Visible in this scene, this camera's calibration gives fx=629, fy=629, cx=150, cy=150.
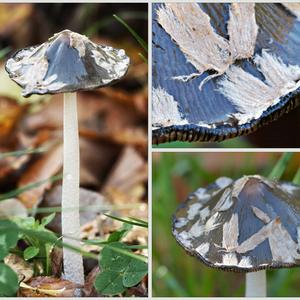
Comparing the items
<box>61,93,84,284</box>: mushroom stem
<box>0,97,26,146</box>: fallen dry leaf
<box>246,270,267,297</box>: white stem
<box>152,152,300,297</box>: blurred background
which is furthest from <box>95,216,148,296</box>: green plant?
<box>0,97,26,146</box>: fallen dry leaf

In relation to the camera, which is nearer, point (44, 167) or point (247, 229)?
point (247, 229)

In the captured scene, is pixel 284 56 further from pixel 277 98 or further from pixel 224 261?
pixel 224 261

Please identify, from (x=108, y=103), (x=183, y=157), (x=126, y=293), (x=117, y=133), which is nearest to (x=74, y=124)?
(x=126, y=293)

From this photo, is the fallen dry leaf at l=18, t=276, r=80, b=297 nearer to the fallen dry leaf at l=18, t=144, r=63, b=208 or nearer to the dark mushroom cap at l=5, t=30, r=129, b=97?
the dark mushroom cap at l=5, t=30, r=129, b=97

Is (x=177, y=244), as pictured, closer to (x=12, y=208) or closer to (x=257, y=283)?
(x=12, y=208)

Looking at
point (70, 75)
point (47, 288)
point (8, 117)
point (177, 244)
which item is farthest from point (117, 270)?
point (8, 117)
